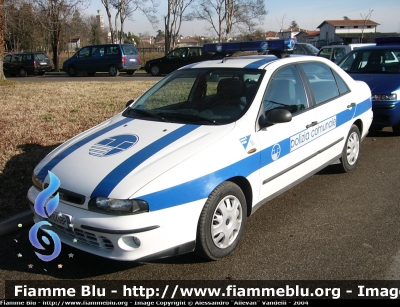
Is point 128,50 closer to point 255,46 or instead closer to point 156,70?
point 156,70

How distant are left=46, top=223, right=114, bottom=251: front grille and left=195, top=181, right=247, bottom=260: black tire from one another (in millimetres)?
704

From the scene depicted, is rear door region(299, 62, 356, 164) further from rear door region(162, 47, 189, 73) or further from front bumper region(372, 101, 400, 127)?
rear door region(162, 47, 189, 73)

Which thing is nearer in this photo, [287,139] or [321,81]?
[287,139]

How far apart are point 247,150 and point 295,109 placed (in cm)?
102

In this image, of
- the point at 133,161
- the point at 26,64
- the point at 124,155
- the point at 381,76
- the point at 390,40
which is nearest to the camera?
the point at 133,161

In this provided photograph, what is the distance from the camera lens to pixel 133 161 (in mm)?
3453

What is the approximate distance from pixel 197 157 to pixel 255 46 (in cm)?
276

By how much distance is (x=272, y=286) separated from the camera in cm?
327

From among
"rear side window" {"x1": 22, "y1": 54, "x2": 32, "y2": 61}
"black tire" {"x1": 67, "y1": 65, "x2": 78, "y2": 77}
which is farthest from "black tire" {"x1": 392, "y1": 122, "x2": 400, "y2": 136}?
"rear side window" {"x1": 22, "y1": 54, "x2": 32, "y2": 61}

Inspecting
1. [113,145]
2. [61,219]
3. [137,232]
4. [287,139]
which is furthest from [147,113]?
[137,232]

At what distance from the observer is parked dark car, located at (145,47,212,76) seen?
23234mm

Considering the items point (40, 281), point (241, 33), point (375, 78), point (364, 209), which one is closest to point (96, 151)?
point (40, 281)

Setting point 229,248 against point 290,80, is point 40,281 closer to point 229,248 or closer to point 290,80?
point 229,248

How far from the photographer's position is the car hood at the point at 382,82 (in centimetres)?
756
